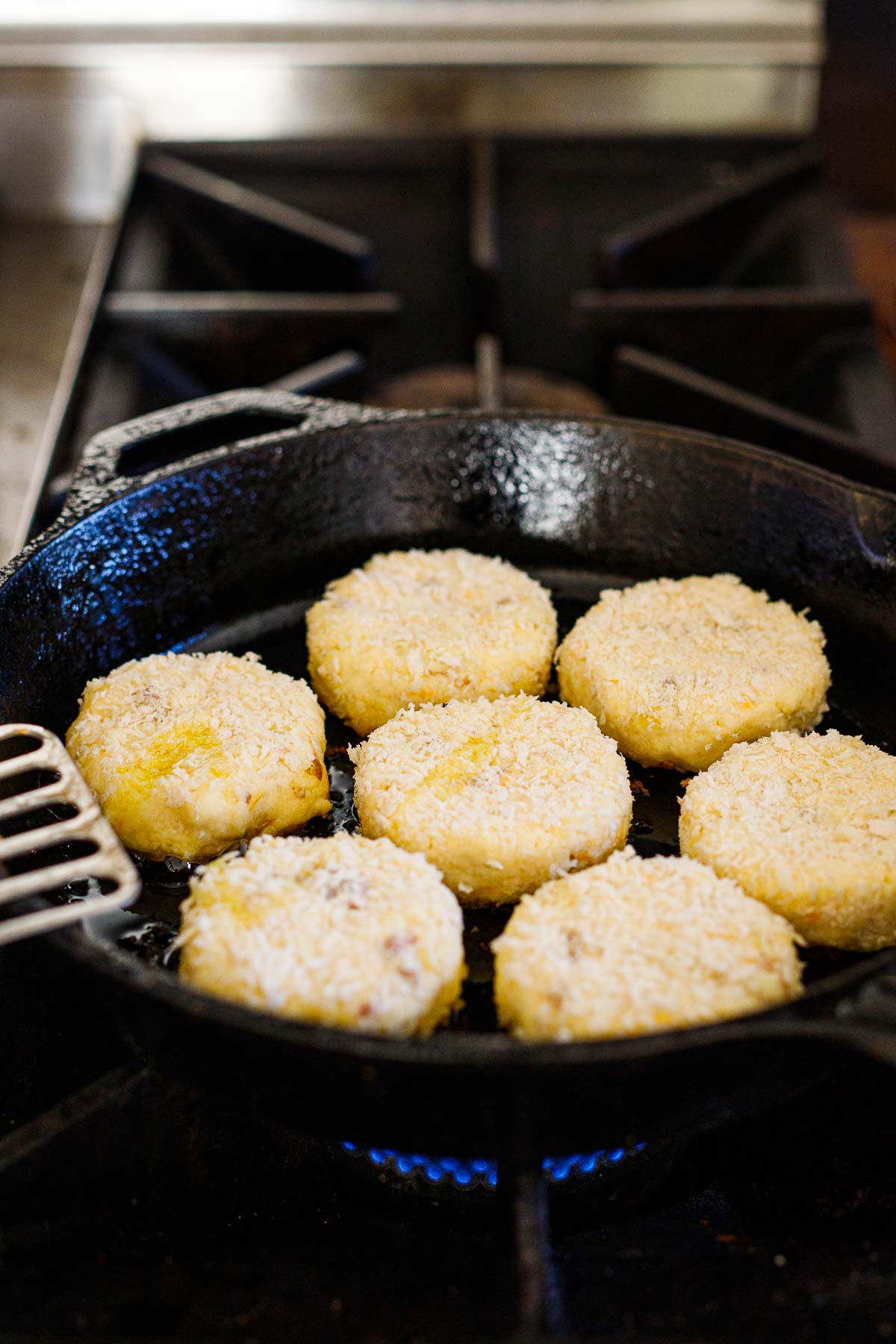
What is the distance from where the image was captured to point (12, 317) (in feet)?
9.99

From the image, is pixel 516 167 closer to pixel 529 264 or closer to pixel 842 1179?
pixel 529 264

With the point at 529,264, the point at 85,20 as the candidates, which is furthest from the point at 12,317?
the point at 529,264

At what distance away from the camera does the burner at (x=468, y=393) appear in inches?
117

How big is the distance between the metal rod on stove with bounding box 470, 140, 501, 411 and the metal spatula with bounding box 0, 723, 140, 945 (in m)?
1.46

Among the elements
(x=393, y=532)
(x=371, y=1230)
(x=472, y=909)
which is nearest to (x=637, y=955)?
(x=472, y=909)

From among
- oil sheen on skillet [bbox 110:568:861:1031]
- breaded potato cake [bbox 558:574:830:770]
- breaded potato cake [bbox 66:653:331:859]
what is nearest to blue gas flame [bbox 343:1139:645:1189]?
oil sheen on skillet [bbox 110:568:861:1031]

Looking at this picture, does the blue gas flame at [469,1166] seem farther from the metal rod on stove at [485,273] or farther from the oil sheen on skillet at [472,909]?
the metal rod on stove at [485,273]

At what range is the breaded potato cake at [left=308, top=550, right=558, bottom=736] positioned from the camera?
6.13ft

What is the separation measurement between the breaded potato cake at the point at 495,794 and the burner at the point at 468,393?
1381 mm

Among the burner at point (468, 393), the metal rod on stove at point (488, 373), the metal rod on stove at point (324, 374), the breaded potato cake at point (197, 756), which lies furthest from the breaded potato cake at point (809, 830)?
the burner at point (468, 393)

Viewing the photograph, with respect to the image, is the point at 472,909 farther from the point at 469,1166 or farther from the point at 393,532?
the point at 393,532

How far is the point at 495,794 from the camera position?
1.59m

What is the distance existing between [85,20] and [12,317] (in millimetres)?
1129

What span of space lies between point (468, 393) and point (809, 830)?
181 cm
